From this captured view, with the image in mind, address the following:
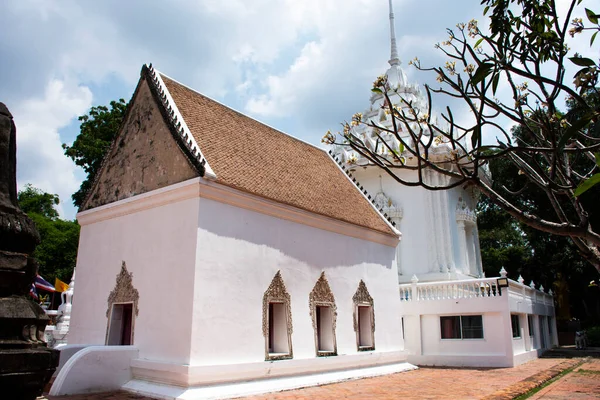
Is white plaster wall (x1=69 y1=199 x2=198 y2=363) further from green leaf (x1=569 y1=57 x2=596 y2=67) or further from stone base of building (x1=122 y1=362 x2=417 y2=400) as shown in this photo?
green leaf (x1=569 y1=57 x2=596 y2=67)

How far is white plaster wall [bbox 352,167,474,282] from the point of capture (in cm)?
1934

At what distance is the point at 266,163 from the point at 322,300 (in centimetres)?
375

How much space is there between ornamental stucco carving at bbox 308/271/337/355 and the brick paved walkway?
55.3 inches

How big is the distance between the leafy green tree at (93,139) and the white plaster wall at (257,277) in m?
13.4

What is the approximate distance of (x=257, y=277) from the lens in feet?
34.8

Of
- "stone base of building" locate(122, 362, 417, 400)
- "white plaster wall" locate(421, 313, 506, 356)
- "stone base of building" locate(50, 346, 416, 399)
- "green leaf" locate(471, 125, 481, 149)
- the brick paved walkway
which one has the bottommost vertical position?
the brick paved walkway

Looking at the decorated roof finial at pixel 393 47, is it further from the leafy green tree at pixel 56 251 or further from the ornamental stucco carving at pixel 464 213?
the leafy green tree at pixel 56 251

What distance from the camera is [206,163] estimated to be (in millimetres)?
10094

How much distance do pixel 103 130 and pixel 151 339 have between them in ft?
51.0

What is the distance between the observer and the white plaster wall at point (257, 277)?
31.2 ft

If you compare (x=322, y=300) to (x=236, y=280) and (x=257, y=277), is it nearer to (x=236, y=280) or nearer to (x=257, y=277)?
(x=257, y=277)

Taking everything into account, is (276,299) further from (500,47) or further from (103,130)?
(103,130)

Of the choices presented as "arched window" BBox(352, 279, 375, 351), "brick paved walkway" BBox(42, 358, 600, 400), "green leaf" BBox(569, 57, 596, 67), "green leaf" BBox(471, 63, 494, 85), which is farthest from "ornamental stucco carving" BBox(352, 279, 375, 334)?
"green leaf" BBox(569, 57, 596, 67)

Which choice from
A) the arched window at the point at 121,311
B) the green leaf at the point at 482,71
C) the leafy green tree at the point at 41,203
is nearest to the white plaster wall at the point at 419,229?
the arched window at the point at 121,311
